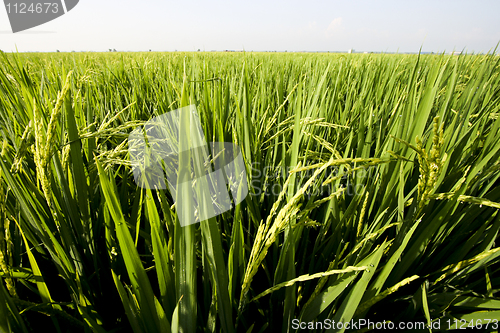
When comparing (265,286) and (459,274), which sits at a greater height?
(459,274)

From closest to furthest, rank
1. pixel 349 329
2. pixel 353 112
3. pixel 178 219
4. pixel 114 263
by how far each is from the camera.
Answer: pixel 178 219
pixel 349 329
pixel 114 263
pixel 353 112

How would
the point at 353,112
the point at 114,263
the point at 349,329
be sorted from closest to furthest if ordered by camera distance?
the point at 349,329 < the point at 114,263 < the point at 353,112

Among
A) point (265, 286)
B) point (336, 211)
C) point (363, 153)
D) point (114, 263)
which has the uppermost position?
point (363, 153)

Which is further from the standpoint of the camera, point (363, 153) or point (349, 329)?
point (363, 153)

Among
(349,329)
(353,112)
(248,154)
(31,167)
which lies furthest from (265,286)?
(353,112)

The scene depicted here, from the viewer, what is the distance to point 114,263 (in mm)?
620

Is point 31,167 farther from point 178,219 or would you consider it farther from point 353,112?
point 353,112

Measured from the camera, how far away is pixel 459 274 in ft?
1.84

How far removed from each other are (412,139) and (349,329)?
55 cm

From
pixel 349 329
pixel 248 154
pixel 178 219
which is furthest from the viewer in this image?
pixel 248 154

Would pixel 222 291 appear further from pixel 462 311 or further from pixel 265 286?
pixel 462 311

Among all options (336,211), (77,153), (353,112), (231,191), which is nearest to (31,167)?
(77,153)

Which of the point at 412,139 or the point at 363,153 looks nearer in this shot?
the point at 412,139

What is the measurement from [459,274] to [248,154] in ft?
2.05
